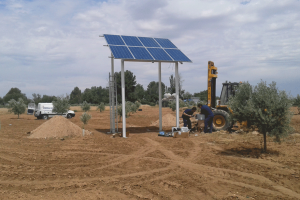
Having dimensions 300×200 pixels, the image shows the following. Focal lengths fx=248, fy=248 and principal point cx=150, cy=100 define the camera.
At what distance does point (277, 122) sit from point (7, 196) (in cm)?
860

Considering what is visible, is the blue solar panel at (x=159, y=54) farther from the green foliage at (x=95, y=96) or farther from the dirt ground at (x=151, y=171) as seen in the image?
the green foliage at (x=95, y=96)

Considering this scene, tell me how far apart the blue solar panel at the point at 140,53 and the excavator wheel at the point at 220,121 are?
209 inches

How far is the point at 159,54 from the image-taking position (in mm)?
16078

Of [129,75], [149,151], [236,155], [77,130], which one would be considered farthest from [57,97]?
[129,75]

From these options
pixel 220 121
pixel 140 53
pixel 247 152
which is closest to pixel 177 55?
pixel 140 53

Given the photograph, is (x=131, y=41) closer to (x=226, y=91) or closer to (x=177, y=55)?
(x=177, y=55)

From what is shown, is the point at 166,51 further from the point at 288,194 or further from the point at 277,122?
the point at 288,194

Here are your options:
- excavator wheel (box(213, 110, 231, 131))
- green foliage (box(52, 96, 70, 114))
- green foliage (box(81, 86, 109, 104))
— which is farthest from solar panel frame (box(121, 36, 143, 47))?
green foliage (box(81, 86, 109, 104))

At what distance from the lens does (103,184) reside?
21.3ft

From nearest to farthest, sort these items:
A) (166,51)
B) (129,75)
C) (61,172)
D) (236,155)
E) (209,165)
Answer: (61,172)
(209,165)
(236,155)
(166,51)
(129,75)

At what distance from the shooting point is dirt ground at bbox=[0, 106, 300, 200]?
5.91 meters

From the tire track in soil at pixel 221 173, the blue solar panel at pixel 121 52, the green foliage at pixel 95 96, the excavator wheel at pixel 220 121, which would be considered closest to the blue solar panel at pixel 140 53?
the blue solar panel at pixel 121 52

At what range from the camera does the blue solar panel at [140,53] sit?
1490 centimetres

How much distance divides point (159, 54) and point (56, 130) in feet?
26.4
